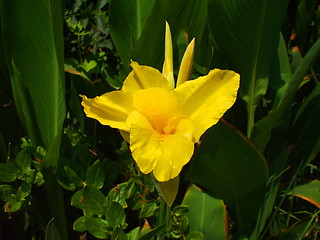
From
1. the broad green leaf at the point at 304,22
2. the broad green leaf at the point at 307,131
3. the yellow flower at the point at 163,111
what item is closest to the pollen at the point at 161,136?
the yellow flower at the point at 163,111

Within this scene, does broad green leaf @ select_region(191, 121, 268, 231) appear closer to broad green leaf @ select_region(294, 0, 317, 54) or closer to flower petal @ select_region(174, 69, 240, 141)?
flower petal @ select_region(174, 69, 240, 141)

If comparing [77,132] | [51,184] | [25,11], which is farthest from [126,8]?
[51,184]

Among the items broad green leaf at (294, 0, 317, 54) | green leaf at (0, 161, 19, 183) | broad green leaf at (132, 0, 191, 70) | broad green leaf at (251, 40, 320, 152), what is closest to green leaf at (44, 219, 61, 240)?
green leaf at (0, 161, 19, 183)

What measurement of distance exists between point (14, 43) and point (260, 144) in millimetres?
711

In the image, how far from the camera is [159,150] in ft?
2.59

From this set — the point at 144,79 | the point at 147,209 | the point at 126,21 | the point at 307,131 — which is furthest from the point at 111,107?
the point at 307,131

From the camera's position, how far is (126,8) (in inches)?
50.8

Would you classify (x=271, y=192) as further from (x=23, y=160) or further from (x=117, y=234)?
(x=23, y=160)

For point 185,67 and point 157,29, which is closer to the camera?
point 185,67

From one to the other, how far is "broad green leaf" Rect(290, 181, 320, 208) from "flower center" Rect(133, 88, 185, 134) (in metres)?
0.58

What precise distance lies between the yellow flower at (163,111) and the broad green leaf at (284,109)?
0.39 m

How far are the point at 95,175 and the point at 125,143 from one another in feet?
0.59

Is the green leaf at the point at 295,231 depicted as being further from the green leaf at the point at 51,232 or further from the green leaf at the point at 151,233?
the green leaf at the point at 51,232

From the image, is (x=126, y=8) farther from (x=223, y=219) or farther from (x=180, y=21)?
(x=223, y=219)
